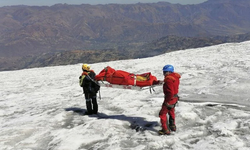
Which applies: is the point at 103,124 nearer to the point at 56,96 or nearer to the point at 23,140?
the point at 23,140

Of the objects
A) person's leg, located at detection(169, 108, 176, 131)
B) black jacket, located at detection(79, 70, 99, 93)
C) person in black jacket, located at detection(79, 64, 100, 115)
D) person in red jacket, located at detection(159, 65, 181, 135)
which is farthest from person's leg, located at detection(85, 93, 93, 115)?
person's leg, located at detection(169, 108, 176, 131)

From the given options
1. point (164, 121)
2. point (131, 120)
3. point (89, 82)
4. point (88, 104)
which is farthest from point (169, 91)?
point (88, 104)

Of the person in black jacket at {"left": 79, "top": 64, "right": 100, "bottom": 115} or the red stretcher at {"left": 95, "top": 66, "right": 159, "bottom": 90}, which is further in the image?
the person in black jacket at {"left": 79, "top": 64, "right": 100, "bottom": 115}

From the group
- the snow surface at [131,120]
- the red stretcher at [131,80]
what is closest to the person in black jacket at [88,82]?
the red stretcher at [131,80]

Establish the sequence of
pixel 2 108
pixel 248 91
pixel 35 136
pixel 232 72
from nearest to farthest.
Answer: pixel 35 136, pixel 248 91, pixel 2 108, pixel 232 72

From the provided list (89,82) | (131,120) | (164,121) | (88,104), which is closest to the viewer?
(164,121)

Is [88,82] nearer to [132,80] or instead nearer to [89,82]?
[89,82]

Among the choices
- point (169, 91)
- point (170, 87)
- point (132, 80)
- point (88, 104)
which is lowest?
point (88, 104)

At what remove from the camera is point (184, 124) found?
7.20 meters

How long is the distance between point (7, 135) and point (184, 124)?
610cm

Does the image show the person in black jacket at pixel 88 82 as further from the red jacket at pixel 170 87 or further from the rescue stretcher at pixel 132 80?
the red jacket at pixel 170 87

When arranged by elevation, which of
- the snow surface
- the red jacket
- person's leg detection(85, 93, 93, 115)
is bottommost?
the snow surface

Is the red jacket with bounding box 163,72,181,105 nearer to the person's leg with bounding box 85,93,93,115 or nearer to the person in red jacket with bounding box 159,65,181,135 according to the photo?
the person in red jacket with bounding box 159,65,181,135

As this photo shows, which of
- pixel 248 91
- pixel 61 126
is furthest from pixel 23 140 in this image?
pixel 248 91
